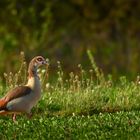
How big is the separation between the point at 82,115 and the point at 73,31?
13.4 metres

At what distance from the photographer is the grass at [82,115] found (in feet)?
39.6

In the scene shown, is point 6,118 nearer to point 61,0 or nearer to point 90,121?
point 90,121

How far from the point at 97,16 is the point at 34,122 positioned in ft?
48.4

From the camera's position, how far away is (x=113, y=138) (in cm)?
1184

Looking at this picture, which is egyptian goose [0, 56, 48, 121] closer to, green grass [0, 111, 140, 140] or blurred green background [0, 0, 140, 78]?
green grass [0, 111, 140, 140]

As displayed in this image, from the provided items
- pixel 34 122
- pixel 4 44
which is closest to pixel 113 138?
pixel 34 122

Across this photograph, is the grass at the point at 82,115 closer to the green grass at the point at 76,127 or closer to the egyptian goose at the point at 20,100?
the green grass at the point at 76,127

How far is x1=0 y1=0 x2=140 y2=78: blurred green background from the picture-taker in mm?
25906

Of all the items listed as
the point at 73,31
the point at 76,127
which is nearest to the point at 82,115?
the point at 76,127

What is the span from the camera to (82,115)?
44.8 feet

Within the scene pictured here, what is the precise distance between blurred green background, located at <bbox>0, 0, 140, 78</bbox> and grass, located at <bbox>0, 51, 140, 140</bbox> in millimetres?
9668

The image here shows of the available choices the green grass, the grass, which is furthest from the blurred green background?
the green grass

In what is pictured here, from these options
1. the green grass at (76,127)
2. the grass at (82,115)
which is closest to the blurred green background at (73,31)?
the grass at (82,115)

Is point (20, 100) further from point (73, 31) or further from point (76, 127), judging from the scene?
point (73, 31)
